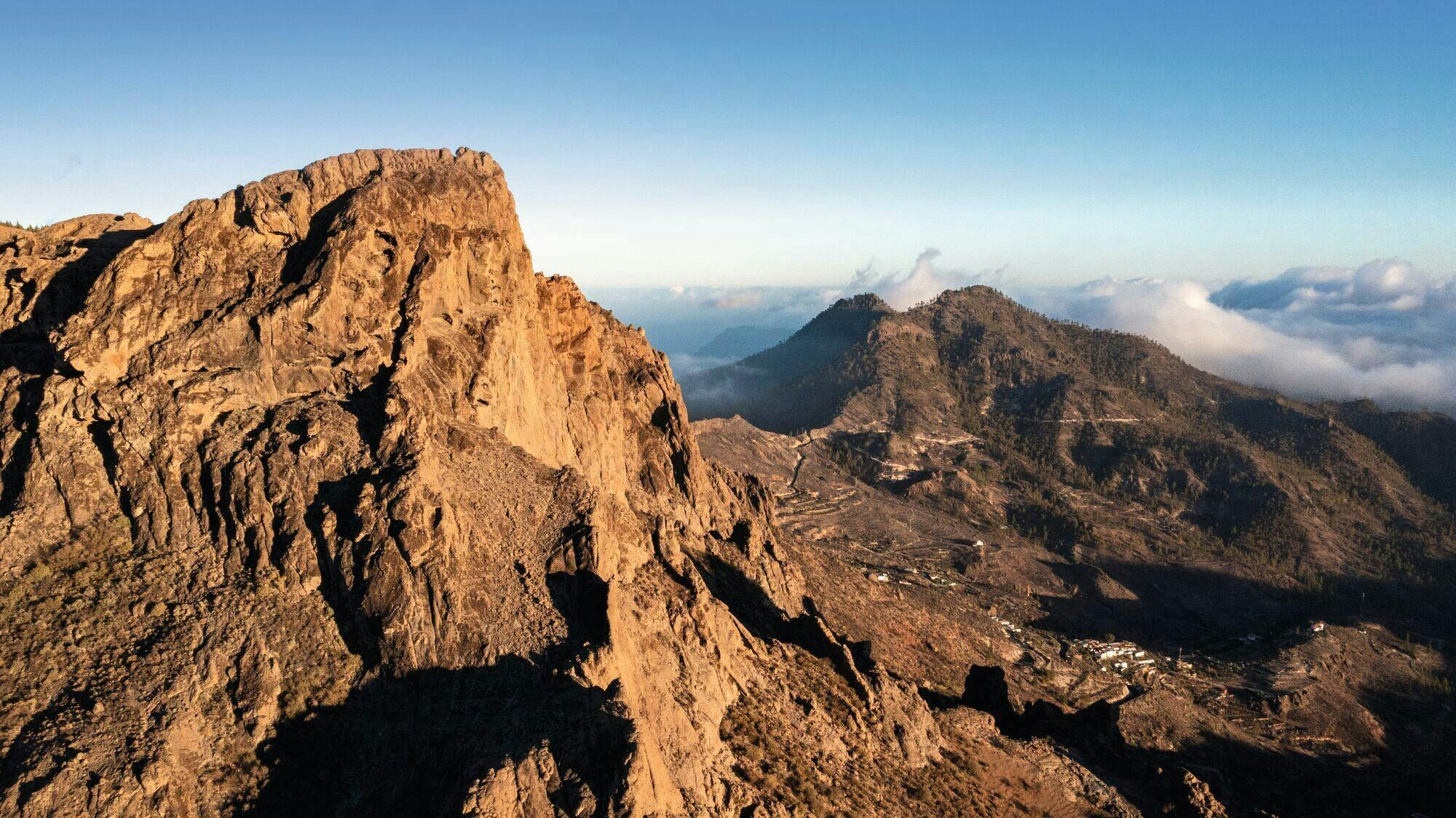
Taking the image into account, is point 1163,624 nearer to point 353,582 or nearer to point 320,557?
point 353,582

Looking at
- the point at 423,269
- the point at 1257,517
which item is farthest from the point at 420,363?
the point at 1257,517

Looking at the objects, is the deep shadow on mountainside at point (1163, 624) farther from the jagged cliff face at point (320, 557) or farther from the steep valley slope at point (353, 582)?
the jagged cliff face at point (320, 557)

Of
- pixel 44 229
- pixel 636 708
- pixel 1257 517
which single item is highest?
pixel 44 229


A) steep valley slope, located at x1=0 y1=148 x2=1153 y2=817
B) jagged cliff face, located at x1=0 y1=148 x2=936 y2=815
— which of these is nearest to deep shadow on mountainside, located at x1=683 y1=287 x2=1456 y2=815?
steep valley slope, located at x1=0 y1=148 x2=1153 y2=817

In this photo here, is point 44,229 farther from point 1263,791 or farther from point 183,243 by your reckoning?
point 1263,791

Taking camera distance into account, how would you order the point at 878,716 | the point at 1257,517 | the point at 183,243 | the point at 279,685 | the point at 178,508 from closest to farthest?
the point at 279,685 → the point at 178,508 → the point at 183,243 → the point at 878,716 → the point at 1257,517

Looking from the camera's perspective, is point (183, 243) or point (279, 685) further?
point (183, 243)
